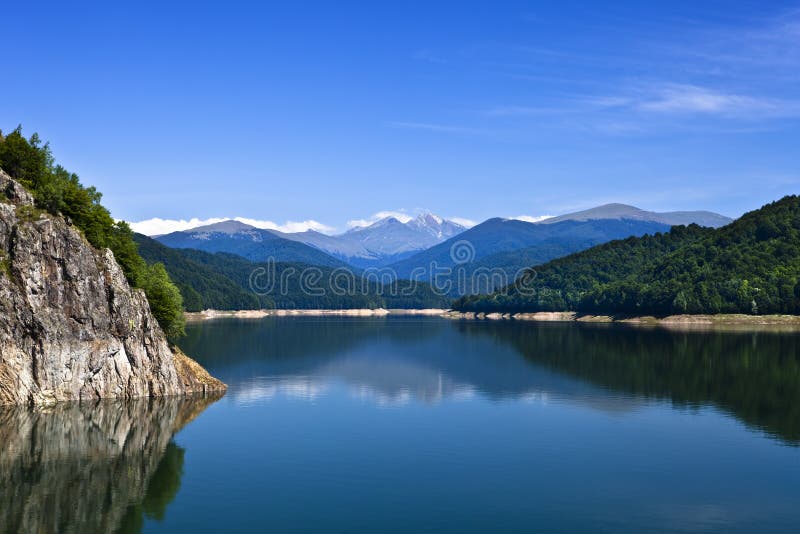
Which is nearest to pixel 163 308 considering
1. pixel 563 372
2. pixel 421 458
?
pixel 421 458

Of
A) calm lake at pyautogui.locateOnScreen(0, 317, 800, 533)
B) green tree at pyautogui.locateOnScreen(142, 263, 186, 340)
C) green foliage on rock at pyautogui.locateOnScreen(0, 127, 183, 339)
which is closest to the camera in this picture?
calm lake at pyautogui.locateOnScreen(0, 317, 800, 533)

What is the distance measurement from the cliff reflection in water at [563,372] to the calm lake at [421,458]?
2.87 ft

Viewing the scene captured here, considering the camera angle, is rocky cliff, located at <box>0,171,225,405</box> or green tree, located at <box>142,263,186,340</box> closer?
rocky cliff, located at <box>0,171,225,405</box>

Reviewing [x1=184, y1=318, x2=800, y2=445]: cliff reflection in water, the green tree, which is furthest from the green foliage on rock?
[x1=184, y1=318, x2=800, y2=445]: cliff reflection in water

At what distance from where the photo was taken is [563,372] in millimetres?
134875

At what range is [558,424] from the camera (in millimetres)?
84000

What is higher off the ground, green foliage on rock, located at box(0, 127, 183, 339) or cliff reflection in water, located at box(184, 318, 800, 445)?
green foliage on rock, located at box(0, 127, 183, 339)

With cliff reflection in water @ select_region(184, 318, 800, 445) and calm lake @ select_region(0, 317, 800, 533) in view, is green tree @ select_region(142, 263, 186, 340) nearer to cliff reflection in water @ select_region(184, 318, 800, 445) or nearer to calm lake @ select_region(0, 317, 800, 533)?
cliff reflection in water @ select_region(184, 318, 800, 445)

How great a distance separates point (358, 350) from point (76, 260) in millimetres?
113853

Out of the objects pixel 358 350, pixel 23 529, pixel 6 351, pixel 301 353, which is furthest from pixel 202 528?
pixel 358 350

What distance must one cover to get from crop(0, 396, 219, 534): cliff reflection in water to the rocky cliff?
9.81ft

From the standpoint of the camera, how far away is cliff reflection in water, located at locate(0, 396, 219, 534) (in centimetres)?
4834

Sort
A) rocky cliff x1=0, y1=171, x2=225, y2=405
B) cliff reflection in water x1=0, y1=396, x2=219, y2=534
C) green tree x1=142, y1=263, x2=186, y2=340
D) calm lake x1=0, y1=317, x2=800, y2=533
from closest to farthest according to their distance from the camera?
cliff reflection in water x1=0, y1=396, x2=219, y2=534 < calm lake x1=0, y1=317, x2=800, y2=533 < rocky cliff x1=0, y1=171, x2=225, y2=405 < green tree x1=142, y1=263, x2=186, y2=340

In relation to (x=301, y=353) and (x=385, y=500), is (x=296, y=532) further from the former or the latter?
(x=301, y=353)
